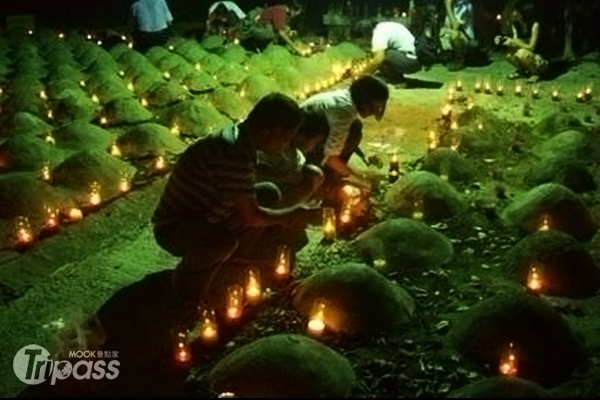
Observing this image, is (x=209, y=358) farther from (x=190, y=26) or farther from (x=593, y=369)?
(x=190, y=26)

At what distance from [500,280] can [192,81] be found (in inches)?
414

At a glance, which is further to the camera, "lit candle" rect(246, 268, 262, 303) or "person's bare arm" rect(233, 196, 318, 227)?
"lit candle" rect(246, 268, 262, 303)

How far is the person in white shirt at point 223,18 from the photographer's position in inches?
883

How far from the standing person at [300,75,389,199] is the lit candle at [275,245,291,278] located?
4.89ft

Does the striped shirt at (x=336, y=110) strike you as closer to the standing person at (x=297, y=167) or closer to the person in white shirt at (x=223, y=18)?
the standing person at (x=297, y=167)

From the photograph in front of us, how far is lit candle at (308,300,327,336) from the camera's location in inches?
261

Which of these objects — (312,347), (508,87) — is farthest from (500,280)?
(508,87)

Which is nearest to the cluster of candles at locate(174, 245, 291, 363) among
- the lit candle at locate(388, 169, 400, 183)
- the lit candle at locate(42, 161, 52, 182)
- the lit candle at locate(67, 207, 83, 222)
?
the lit candle at locate(67, 207, 83, 222)

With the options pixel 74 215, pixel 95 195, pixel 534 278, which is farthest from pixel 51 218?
pixel 534 278

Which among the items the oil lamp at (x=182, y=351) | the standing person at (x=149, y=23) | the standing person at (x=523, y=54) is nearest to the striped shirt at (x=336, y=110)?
the oil lamp at (x=182, y=351)

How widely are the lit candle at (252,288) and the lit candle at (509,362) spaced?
2313mm

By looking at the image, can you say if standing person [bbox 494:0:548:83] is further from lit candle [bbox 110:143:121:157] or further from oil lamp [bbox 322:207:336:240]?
oil lamp [bbox 322:207:336:240]

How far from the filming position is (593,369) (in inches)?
241

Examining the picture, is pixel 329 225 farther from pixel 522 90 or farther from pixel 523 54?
pixel 523 54
